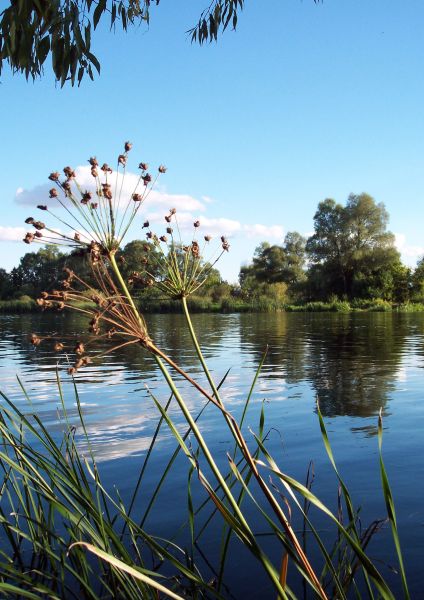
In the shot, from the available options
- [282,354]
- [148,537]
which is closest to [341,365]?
[282,354]

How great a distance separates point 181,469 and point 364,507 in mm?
1773

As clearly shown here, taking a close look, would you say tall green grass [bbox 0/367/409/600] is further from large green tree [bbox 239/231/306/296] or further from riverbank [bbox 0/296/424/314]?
large green tree [bbox 239/231/306/296]

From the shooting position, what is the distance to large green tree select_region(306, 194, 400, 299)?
63969mm

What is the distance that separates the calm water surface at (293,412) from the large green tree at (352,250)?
46.9 meters

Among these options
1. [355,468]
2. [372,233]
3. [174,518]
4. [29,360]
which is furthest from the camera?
[372,233]

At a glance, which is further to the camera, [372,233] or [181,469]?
[372,233]

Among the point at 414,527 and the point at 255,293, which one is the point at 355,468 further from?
the point at 255,293

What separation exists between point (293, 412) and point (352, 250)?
195 ft

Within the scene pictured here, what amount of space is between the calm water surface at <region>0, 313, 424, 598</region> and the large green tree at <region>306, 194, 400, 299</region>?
46915 mm

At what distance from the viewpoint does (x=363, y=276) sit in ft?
209

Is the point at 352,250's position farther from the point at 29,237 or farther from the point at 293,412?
the point at 29,237

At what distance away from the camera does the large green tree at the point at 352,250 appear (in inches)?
2518

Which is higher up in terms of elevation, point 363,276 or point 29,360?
point 363,276

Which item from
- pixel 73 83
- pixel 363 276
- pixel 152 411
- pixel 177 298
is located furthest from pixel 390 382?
pixel 363 276
